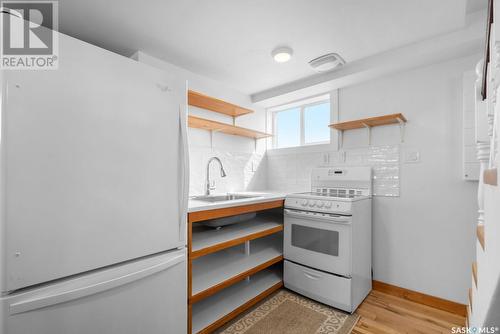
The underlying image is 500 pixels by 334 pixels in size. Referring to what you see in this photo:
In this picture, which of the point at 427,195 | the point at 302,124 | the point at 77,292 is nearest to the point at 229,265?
the point at 77,292

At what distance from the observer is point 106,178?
3.63ft

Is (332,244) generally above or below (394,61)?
below

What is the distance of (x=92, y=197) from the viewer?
1061 mm

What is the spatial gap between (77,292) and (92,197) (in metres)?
0.41

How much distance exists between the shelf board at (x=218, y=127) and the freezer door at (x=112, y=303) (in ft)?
4.33

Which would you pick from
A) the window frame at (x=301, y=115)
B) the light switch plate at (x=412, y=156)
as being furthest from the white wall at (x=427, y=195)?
the window frame at (x=301, y=115)

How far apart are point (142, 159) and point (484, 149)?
170cm

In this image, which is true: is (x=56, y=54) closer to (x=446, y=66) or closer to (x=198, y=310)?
(x=198, y=310)

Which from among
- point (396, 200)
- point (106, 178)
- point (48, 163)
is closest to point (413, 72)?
point (396, 200)

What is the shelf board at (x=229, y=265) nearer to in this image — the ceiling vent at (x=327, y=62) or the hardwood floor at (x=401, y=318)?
the hardwood floor at (x=401, y=318)

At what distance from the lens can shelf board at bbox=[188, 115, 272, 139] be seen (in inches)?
90.8

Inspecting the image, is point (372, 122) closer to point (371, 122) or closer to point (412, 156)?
point (371, 122)

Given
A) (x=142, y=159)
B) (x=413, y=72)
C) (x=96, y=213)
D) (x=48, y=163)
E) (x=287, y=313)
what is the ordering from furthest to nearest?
(x=413, y=72), (x=287, y=313), (x=142, y=159), (x=96, y=213), (x=48, y=163)

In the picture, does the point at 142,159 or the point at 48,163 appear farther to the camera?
the point at 142,159
